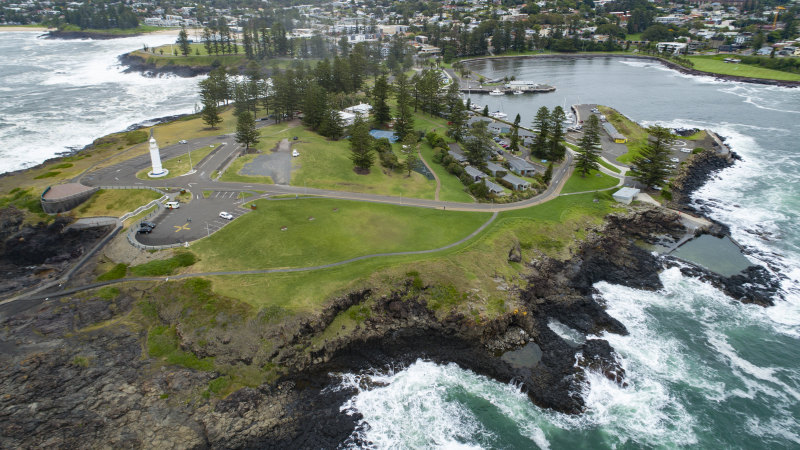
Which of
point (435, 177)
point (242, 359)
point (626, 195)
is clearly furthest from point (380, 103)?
point (242, 359)

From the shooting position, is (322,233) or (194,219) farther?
(194,219)

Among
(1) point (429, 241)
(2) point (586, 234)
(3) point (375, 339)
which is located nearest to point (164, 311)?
(3) point (375, 339)

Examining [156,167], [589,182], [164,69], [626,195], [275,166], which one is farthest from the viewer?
[164,69]

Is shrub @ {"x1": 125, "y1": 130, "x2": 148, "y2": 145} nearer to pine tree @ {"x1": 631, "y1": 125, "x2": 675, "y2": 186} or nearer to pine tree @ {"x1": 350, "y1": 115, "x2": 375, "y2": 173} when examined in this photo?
pine tree @ {"x1": 350, "y1": 115, "x2": 375, "y2": 173}

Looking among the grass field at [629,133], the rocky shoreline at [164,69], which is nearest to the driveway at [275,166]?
the grass field at [629,133]

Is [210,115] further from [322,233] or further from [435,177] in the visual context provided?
[322,233]

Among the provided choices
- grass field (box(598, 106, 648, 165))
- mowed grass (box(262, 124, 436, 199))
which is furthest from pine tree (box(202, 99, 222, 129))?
grass field (box(598, 106, 648, 165))

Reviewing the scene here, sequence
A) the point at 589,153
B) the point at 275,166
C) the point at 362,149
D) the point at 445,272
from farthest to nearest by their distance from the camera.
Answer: the point at 589,153 < the point at 362,149 < the point at 275,166 < the point at 445,272
